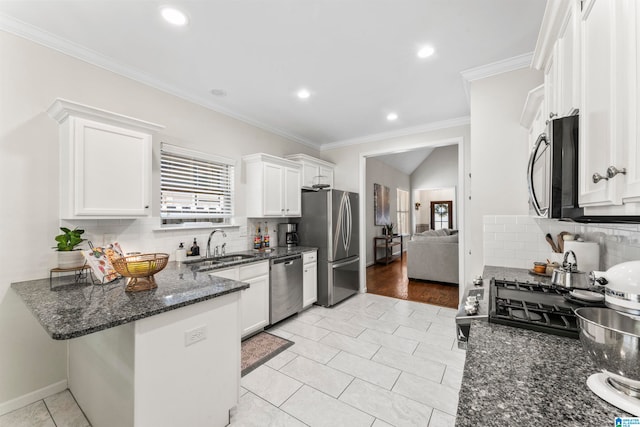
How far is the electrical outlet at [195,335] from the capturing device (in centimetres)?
149

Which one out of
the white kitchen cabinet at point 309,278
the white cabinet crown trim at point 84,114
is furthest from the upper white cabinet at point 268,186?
the white cabinet crown trim at point 84,114

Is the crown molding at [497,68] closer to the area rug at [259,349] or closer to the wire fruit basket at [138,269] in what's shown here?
the wire fruit basket at [138,269]

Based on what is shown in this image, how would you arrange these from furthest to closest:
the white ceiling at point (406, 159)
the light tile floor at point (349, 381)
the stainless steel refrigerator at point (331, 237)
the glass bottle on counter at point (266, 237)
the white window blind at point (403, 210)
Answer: the white window blind at point (403, 210), the white ceiling at point (406, 159), the stainless steel refrigerator at point (331, 237), the glass bottle on counter at point (266, 237), the light tile floor at point (349, 381)

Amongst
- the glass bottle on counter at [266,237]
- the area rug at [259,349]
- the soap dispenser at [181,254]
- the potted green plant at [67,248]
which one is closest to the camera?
the potted green plant at [67,248]

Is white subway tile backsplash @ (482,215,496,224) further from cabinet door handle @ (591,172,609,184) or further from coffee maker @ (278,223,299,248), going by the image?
coffee maker @ (278,223,299,248)

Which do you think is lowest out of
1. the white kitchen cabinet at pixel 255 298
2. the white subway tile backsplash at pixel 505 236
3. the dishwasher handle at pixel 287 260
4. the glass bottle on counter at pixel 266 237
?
the white kitchen cabinet at pixel 255 298

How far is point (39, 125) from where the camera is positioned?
200cm

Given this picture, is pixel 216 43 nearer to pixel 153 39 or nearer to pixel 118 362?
pixel 153 39

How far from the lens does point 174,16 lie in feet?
6.00

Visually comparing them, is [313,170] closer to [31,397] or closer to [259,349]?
[259,349]

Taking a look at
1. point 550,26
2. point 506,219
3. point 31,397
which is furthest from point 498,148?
point 31,397

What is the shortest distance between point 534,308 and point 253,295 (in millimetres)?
2461

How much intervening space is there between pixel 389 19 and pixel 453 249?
4.11 metres

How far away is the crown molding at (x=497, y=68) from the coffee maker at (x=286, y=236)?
291cm
